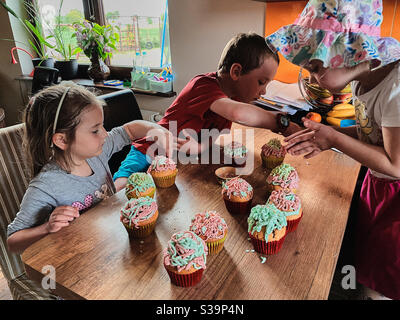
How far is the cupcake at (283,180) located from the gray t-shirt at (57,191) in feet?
2.43

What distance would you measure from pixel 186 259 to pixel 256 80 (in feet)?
3.46

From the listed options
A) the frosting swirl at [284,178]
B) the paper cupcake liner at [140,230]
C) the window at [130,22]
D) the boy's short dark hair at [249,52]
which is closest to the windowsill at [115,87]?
the window at [130,22]

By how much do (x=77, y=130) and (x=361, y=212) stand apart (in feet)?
3.99

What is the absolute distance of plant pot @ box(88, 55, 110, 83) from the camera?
335 centimetres

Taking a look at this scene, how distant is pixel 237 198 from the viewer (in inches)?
40.0

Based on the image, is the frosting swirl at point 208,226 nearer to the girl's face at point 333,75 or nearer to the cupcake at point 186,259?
the cupcake at point 186,259

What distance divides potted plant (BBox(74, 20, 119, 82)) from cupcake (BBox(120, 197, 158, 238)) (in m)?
2.81

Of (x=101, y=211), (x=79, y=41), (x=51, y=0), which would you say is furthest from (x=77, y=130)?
(x=51, y=0)

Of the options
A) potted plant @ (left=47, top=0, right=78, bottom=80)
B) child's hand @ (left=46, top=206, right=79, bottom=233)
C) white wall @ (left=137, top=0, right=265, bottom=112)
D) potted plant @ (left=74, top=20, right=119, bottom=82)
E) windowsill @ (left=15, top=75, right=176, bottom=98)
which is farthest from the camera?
potted plant @ (left=47, top=0, right=78, bottom=80)

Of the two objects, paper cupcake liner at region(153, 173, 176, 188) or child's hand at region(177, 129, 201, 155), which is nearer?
paper cupcake liner at region(153, 173, 176, 188)

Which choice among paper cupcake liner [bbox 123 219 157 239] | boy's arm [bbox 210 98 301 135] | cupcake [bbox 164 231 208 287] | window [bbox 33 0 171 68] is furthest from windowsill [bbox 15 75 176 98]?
cupcake [bbox 164 231 208 287]

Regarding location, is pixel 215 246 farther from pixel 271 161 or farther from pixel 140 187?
pixel 271 161

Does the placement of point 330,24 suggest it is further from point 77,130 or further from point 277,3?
point 277,3

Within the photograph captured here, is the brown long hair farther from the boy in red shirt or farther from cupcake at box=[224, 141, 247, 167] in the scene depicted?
cupcake at box=[224, 141, 247, 167]
